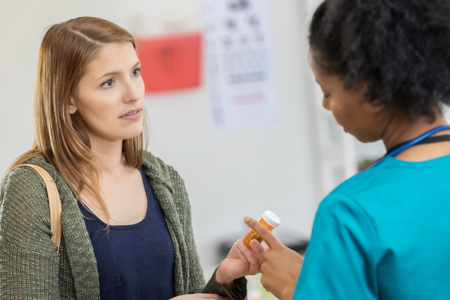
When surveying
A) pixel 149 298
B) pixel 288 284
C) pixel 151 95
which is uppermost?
pixel 151 95

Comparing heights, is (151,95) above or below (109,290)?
above

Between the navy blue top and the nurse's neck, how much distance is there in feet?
2.20

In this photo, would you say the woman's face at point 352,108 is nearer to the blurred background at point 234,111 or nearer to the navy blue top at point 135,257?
the navy blue top at point 135,257

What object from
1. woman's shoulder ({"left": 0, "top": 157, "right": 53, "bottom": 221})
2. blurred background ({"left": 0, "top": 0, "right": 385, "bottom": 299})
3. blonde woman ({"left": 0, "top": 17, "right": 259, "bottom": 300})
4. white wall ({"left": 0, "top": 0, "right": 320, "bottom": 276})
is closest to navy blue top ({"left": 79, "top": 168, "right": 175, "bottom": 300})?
blonde woman ({"left": 0, "top": 17, "right": 259, "bottom": 300})

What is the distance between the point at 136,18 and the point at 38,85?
54.0 inches

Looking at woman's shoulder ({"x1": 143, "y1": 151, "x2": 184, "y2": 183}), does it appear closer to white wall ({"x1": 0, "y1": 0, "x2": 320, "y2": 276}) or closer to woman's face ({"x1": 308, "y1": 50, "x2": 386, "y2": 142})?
woman's face ({"x1": 308, "y1": 50, "x2": 386, "y2": 142})

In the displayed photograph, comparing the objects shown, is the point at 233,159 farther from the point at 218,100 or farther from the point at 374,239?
the point at 374,239

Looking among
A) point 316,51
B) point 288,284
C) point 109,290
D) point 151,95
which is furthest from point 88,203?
point 151,95

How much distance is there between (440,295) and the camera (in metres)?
0.62

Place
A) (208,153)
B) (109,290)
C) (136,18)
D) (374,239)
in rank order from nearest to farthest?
(374,239) < (109,290) < (136,18) < (208,153)

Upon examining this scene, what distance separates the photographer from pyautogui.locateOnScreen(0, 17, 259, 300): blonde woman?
97 centimetres

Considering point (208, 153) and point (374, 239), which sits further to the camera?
point (208, 153)

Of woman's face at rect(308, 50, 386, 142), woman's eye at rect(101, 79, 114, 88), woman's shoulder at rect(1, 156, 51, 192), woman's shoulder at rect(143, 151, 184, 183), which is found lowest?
woman's shoulder at rect(143, 151, 184, 183)

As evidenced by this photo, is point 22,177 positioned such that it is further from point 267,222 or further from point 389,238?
point 389,238
